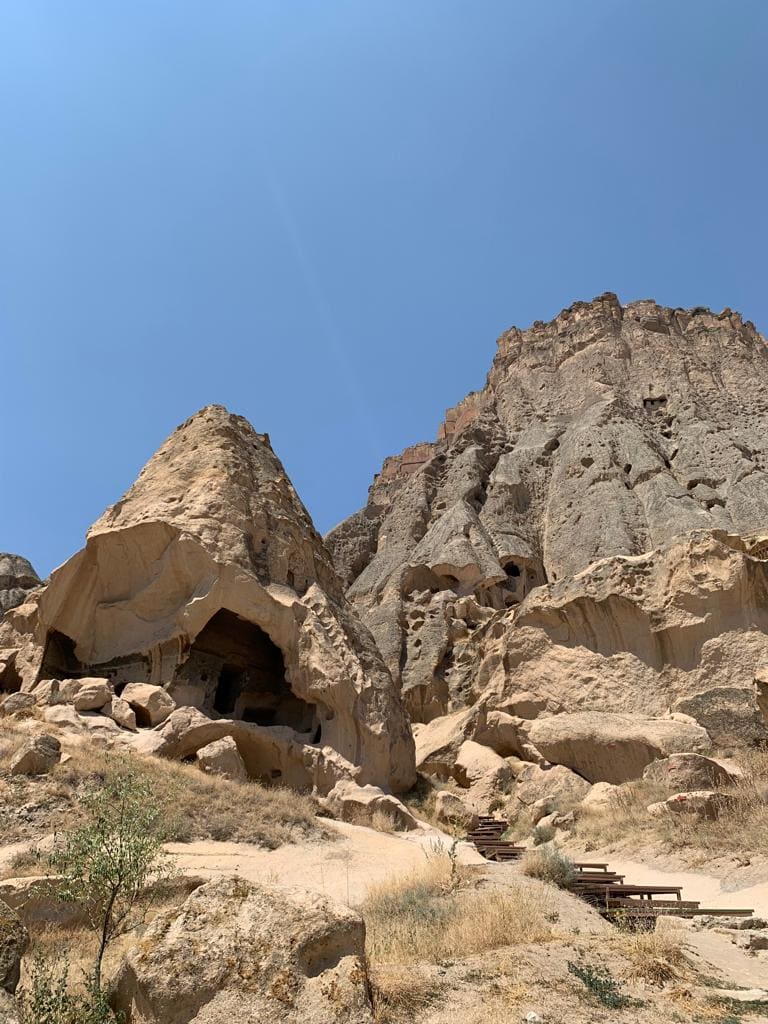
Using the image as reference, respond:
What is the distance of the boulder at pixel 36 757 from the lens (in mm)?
10664

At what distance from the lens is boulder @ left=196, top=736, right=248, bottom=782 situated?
1352 cm

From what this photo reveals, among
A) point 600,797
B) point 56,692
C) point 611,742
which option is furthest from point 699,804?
point 56,692

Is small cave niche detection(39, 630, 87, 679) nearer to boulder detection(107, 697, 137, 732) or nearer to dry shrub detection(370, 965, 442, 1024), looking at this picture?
boulder detection(107, 697, 137, 732)

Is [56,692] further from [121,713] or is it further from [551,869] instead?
[551,869]

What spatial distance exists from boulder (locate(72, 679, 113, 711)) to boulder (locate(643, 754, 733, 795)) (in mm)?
11480

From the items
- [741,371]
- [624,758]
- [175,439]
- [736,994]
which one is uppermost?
[741,371]

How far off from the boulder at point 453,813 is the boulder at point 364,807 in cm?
172

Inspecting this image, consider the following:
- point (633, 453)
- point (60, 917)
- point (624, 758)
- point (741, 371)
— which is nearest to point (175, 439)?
point (624, 758)

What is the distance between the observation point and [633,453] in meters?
36.8

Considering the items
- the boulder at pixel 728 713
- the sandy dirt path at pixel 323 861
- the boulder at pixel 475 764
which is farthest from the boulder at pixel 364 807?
the boulder at pixel 728 713

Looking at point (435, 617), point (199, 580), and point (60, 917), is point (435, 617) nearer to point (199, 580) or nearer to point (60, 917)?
point (199, 580)

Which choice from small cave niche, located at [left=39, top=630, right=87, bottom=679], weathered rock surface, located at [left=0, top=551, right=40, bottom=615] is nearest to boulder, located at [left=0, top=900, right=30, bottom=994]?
small cave niche, located at [left=39, top=630, right=87, bottom=679]

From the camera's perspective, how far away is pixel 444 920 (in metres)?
6.50

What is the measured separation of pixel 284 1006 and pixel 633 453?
1425 inches
